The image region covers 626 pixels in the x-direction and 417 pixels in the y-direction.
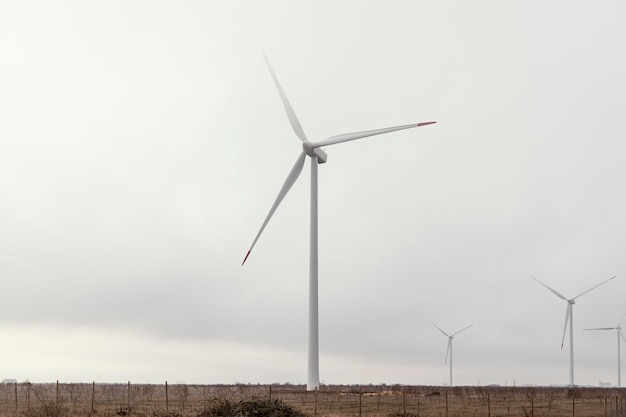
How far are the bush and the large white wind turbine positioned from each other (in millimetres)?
33465

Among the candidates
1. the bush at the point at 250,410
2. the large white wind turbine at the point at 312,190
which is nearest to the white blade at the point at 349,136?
the large white wind turbine at the point at 312,190

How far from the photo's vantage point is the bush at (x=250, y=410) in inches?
1570

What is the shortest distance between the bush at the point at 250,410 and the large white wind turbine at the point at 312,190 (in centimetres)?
3347

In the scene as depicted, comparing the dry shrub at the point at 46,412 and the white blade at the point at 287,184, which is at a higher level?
the white blade at the point at 287,184

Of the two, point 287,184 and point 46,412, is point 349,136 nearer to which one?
point 287,184

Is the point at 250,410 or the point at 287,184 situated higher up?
the point at 287,184

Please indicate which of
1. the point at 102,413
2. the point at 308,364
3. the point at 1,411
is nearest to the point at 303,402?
the point at 308,364

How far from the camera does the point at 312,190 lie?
83312mm

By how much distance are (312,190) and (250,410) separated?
4529cm

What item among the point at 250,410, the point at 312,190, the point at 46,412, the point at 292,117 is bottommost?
the point at 46,412

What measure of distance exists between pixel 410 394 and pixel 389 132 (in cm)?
3738

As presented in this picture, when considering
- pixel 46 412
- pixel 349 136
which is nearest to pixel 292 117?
pixel 349 136

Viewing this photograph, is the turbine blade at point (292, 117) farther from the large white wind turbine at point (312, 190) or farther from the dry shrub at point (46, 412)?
the dry shrub at point (46, 412)

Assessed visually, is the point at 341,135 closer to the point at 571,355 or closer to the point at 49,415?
the point at 49,415
